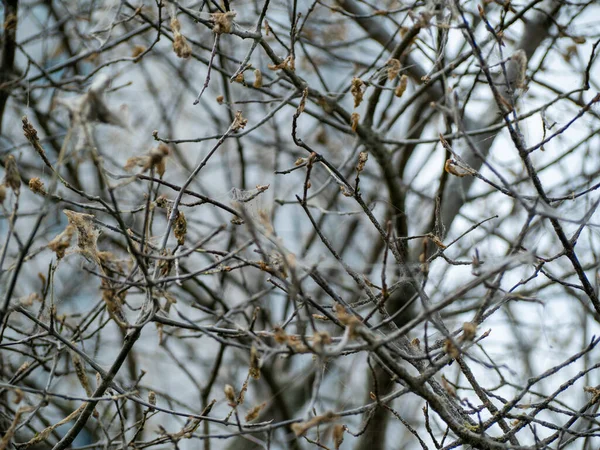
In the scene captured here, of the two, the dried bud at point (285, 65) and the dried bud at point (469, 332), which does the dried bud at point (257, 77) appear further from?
the dried bud at point (469, 332)

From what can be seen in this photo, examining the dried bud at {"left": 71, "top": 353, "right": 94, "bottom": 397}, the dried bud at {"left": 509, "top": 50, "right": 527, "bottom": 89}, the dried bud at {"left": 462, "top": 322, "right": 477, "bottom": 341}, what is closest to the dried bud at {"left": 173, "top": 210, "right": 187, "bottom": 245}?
the dried bud at {"left": 71, "top": 353, "right": 94, "bottom": 397}

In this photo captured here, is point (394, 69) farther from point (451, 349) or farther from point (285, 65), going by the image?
point (451, 349)

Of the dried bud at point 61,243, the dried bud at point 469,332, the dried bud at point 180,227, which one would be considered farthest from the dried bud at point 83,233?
the dried bud at point 469,332

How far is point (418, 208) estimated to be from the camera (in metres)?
5.95

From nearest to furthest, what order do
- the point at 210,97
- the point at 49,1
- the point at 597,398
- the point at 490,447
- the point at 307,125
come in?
the point at 490,447, the point at 597,398, the point at 49,1, the point at 210,97, the point at 307,125

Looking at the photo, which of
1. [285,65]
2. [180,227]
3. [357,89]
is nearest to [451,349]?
[180,227]

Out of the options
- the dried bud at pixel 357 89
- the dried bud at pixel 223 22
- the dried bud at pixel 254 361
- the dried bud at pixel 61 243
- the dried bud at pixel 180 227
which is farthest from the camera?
the dried bud at pixel 357 89

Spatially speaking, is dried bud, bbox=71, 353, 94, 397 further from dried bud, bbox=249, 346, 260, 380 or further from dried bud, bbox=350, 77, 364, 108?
dried bud, bbox=350, 77, 364, 108

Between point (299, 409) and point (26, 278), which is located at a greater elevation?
point (26, 278)

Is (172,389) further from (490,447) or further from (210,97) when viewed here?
(490,447)

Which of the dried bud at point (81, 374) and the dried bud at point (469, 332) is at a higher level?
the dried bud at point (81, 374)

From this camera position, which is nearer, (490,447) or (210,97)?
(490,447)

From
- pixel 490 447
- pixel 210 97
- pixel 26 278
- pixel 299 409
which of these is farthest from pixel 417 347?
pixel 210 97

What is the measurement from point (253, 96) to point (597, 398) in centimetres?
371
